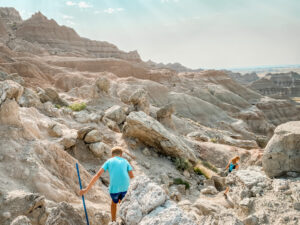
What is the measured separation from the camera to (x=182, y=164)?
10375 mm

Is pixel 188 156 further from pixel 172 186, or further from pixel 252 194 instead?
pixel 252 194

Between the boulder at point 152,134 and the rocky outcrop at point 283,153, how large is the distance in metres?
4.95

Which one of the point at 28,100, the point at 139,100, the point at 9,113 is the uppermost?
the point at 9,113

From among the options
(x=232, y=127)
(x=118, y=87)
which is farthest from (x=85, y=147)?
(x=232, y=127)

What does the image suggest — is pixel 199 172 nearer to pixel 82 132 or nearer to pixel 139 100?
pixel 82 132

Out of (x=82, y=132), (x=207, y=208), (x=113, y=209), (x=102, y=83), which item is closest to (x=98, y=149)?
(x=82, y=132)

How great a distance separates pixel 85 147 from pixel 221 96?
47237 millimetres

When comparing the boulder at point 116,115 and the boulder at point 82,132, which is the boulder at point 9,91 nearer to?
the boulder at point 82,132

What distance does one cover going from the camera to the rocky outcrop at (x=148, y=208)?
284 centimetres

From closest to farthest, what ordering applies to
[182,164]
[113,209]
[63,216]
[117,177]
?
[63,216] → [117,177] → [113,209] → [182,164]

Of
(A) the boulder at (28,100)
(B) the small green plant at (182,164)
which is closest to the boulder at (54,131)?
(A) the boulder at (28,100)

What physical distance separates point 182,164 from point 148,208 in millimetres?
7507

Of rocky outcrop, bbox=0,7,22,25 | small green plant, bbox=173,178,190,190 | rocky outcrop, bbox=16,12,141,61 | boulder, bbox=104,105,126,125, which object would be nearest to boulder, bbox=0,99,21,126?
small green plant, bbox=173,178,190,190

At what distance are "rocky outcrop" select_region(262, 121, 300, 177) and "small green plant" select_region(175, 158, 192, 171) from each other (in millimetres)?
4601
